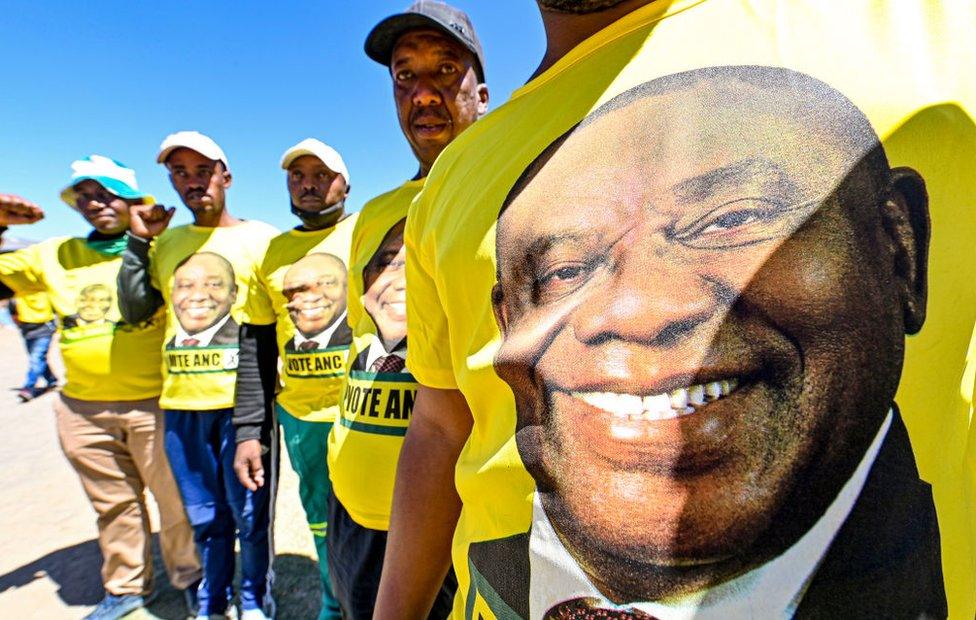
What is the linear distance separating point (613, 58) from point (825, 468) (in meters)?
0.58

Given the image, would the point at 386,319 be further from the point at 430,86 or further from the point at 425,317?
the point at 430,86

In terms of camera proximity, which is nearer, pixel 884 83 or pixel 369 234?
pixel 884 83

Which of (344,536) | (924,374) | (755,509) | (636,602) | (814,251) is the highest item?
(814,251)

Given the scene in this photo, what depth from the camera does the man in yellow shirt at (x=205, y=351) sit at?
9.59 feet

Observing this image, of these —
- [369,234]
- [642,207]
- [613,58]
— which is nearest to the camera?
[642,207]

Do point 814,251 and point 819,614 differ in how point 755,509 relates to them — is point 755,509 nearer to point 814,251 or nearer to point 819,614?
point 819,614

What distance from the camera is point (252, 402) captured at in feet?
9.05

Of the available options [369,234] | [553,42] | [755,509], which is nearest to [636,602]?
[755,509]

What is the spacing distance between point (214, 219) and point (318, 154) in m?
0.97

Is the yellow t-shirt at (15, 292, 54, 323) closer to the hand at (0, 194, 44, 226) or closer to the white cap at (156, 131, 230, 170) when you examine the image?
the hand at (0, 194, 44, 226)

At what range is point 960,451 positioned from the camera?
0.51 metres

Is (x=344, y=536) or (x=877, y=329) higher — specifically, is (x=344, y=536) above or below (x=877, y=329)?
below

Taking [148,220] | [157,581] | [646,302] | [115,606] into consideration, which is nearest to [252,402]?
[148,220]

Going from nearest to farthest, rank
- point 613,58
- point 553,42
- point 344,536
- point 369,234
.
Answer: point 613,58 < point 553,42 < point 344,536 < point 369,234
